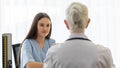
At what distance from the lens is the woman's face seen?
2424 mm

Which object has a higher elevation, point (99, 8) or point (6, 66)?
point (99, 8)

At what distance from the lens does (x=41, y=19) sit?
2.47 m

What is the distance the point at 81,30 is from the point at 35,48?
117 centimetres

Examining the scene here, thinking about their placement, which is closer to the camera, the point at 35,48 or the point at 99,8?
the point at 35,48

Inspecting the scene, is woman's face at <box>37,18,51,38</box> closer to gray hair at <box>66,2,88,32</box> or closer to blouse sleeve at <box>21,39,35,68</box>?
blouse sleeve at <box>21,39,35,68</box>

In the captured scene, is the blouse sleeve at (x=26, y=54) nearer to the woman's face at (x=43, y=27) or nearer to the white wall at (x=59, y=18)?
the woman's face at (x=43, y=27)

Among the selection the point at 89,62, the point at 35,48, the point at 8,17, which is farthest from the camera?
the point at 8,17

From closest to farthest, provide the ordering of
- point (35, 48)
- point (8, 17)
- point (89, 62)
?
point (89, 62), point (35, 48), point (8, 17)

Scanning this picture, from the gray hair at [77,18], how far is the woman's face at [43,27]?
1.10 metres

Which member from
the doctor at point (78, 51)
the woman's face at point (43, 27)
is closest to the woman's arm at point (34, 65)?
the woman's face at point (43, 27)

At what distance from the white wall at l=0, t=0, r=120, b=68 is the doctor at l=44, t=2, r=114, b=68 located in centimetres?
215

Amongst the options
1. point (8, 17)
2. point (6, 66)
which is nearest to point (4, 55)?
point (6, 66)

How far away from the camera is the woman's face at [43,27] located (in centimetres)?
242

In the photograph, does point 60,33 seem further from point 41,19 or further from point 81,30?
point 81,30
